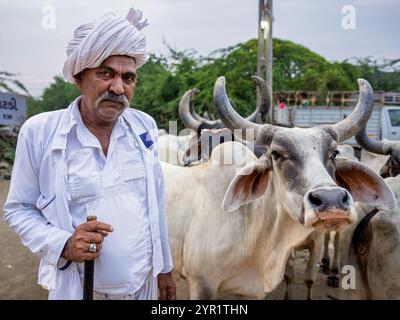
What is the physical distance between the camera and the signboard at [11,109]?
8445 millimetres

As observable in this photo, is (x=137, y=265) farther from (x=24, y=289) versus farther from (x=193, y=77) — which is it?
(x=193, y=77)

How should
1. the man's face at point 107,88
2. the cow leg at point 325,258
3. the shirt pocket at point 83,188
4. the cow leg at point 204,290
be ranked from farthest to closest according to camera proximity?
1. the cow leg at point 325,258
2. the cow leg at point 204,290
3. the man's face at point 107,88
4. the shirt pocket at point 83,188

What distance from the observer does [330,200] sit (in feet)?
6.74

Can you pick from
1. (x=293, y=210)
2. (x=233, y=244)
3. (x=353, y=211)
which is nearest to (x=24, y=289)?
(x=233, y=244)

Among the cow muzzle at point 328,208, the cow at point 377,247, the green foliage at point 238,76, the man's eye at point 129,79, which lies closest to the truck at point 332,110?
the green foliage at point 238,76

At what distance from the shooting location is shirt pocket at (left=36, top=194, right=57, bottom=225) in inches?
70.3

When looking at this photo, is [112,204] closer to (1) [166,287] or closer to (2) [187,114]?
(1) [166,287]

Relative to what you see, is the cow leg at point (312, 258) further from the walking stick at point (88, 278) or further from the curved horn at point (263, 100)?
the walking stick at point (88, 278)

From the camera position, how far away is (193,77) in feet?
42.5

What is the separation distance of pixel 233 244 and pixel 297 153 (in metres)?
0.97

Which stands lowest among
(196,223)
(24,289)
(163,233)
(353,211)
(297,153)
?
(24,289)

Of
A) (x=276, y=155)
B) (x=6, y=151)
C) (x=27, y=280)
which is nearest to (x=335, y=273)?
(x=276, y=155)

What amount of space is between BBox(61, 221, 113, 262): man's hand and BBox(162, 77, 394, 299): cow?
1099 mm
